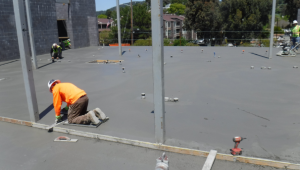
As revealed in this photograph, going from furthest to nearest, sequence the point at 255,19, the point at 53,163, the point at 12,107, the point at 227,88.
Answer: the point at 255,19
the point at 227,88
the point at 12,107
the point at 53,163

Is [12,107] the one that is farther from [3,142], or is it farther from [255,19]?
[255,19]

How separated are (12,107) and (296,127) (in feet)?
22.6

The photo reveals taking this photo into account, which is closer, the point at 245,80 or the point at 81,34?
the point at 245,80

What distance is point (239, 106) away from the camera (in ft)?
20.3

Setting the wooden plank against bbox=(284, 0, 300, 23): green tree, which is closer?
the wooden plank

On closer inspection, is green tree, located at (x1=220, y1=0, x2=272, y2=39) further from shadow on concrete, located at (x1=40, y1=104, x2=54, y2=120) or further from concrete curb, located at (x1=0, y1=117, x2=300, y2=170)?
concrete curb, located at (x1=0, y1=117, x2=300, y2=170)

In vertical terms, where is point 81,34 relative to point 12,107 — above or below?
above

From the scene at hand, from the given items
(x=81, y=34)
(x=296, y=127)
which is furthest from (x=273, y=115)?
(x=81, y=34)

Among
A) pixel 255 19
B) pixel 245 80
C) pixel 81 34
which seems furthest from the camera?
pixel 255 19

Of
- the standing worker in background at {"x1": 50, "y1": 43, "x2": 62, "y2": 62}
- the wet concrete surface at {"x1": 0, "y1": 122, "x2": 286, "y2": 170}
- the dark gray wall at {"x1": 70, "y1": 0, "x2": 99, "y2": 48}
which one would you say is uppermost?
the dark gray wall at {"x1": 70, "y1": 0, "x2": 99, "y2": 48}

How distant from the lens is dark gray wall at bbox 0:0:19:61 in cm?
1582

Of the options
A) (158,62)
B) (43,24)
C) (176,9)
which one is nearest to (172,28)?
(43,24)

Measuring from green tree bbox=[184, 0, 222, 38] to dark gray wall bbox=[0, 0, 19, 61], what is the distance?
89.6 feet

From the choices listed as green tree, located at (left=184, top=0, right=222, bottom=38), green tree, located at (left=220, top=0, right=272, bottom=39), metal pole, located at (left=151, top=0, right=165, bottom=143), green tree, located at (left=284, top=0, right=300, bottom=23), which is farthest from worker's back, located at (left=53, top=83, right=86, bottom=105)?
green tree, located at (left=284, top=0, right=300, bottom=23)
